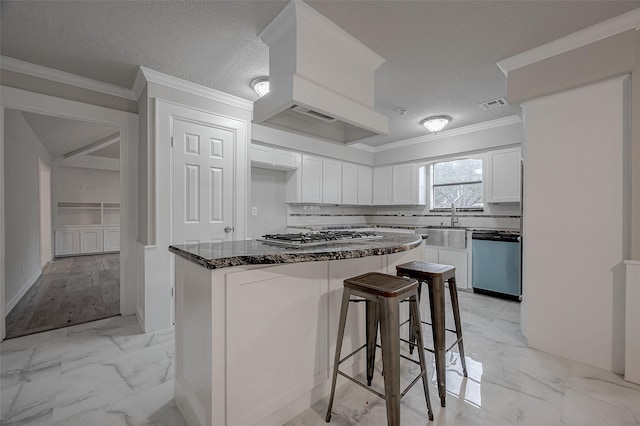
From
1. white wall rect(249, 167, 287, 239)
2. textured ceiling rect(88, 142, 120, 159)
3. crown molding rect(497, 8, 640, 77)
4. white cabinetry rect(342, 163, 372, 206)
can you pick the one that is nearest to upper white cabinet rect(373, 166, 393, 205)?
white cabinetry rect(342, 163, 372, 206)

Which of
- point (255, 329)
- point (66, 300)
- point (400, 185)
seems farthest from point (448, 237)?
point (66, 300)

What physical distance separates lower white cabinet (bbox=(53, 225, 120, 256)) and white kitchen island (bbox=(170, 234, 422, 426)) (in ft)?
23.5

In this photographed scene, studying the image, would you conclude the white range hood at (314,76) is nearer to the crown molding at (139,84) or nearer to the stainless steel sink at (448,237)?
the crown molding at (139,84)

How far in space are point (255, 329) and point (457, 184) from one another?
4356 mm

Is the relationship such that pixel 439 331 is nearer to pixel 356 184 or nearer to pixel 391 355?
pixel 391 355

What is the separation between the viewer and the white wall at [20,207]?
3.02m

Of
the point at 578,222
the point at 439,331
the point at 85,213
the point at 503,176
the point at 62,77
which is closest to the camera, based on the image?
the point at 439,331

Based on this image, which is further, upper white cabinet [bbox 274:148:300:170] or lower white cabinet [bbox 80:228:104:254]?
lower white cabinet [bbox 80:228:104:254]

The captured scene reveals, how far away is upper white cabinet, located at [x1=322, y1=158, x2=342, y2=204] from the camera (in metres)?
4.69

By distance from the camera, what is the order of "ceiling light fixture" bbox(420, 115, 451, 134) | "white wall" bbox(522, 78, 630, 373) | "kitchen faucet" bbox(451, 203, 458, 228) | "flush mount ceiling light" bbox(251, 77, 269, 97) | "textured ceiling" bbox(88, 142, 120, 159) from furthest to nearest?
"textured ceiling" bbox(88, 142, 120, 159) < "kitchen faucet" bbox(451, 203, 458, 228) < "ceiling light fixture" bbox(420, 115, 451, 134) < "flush mount ceiling light" bbox(251, 77, 269, 97) < "white wall" bbox(522, 78, 630, 373)

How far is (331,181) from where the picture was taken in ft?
15.7

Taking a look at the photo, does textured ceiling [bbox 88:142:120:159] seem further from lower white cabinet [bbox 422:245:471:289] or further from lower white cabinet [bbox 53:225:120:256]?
lower white cabinet [bbox 422:245:471:289]

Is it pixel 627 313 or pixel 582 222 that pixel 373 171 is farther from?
pixel 627 313

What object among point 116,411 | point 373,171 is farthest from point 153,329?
point 373,171
